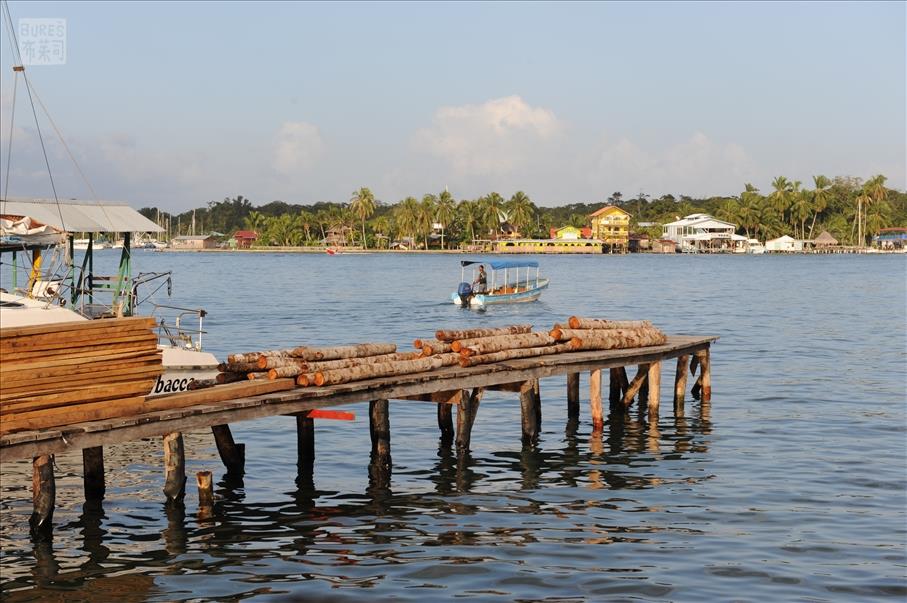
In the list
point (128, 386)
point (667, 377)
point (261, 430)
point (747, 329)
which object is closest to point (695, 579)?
point (128, 386)

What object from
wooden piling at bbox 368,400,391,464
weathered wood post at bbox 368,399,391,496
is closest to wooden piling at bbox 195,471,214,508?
weathered wood post at bbox 368,399,391,496

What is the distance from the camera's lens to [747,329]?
56375 mm

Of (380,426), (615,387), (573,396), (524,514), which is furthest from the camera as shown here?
(615,387)

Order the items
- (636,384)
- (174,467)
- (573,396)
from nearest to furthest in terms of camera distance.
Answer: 1. (174,467)
2. (573,396)
3. (636,384)

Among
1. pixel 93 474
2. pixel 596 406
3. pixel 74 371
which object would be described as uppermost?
pixel 74 371

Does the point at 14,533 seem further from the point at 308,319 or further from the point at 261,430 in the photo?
the point at 308,319

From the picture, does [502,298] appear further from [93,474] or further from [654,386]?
[93,474]

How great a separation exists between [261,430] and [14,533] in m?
9.30

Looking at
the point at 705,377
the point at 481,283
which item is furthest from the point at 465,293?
the point at 705,377

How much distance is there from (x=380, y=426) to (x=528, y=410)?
166 inches

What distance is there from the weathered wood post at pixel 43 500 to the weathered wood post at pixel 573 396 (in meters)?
13.4

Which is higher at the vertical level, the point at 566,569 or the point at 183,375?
the point at 183,375

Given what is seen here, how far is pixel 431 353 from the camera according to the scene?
21.8 m

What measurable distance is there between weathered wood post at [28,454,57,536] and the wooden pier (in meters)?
0.01
